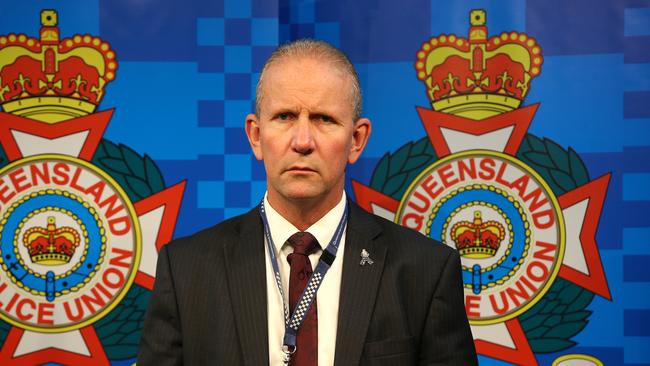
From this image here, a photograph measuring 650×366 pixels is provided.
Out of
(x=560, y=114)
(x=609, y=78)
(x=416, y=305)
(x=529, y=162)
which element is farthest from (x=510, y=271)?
(x=416, y=305)

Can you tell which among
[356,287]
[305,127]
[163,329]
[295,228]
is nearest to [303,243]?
[295,228]

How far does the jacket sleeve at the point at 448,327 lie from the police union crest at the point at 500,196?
0.92 m

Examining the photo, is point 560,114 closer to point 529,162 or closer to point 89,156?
point 529,162

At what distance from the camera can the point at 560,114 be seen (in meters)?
2.70

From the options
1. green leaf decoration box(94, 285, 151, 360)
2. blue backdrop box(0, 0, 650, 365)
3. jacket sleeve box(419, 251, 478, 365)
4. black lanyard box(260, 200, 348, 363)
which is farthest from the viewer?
green leaf decoration box(94, 285, 151, 360)

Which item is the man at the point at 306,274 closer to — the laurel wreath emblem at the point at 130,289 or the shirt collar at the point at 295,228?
the shirt collar at the point at 295,228

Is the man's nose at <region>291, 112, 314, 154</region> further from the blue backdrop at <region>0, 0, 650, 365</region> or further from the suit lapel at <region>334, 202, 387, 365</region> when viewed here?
the blue backdrop at <region>0, 0, 650, 365</region>

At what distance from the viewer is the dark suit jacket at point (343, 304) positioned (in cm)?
168

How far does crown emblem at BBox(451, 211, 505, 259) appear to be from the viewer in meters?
2.74

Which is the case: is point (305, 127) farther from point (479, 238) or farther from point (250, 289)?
point (479, 238)

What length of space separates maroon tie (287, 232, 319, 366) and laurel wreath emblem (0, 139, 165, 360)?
3.75ft

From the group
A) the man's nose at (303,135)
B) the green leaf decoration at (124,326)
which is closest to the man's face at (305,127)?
the man's nose at (303,135)

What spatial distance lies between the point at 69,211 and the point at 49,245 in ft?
0.48

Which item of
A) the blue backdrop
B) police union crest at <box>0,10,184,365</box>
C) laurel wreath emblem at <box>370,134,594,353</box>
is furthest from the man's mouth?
laurel wreath emblem at <box>370,134,594,353</box>
